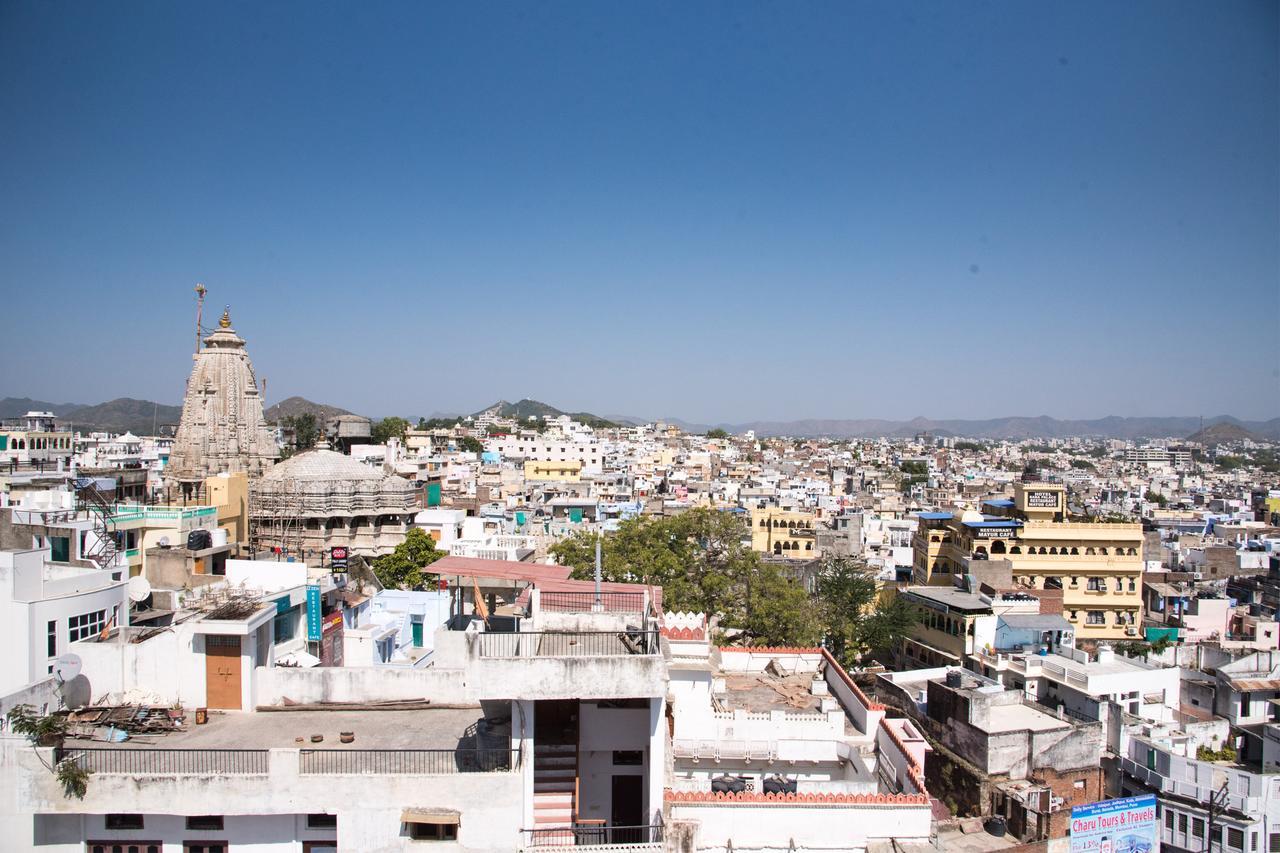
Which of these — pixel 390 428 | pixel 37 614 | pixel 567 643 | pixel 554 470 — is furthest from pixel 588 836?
pixel 390 428

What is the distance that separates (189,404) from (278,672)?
110ft

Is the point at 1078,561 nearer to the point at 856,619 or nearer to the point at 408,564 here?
the point at 856,619

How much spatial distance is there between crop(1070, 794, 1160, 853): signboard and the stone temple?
37280mm

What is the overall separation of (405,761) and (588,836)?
7.91 feet

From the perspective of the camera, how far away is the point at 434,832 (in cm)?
1006

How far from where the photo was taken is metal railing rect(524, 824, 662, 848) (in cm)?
1012

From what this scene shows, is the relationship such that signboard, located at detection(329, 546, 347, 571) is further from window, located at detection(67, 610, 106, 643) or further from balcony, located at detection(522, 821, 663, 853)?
balcony, located at detection(522, 821, 663, 853)

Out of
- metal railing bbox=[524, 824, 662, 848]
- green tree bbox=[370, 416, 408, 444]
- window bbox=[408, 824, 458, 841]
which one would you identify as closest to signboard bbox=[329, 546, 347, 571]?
window bbox=[408, 824, 458, 841]

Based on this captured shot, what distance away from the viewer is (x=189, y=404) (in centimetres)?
4153

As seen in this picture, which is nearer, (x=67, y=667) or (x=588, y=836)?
(x=588, y=836)

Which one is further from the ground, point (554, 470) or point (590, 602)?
point (590, 602)

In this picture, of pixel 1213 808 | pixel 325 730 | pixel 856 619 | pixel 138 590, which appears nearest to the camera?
pixel 325 730

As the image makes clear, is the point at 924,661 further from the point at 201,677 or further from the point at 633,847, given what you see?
the point at 201,677

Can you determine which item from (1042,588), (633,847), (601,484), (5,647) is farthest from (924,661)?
(601,484)
